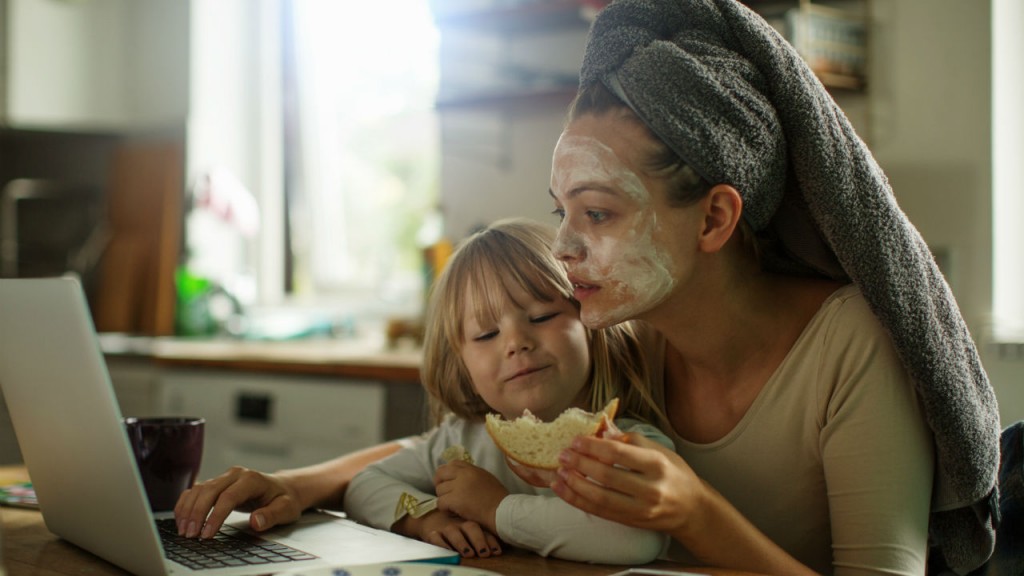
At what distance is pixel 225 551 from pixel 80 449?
0.17m

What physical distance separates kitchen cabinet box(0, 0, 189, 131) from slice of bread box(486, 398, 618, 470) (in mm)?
3080

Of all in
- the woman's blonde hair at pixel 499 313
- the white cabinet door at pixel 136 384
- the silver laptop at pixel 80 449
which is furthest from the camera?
the white cabinet door at pixel 136 384

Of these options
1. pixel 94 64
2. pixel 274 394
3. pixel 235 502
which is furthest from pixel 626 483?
pixel 94 64

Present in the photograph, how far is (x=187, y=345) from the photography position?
313 cm

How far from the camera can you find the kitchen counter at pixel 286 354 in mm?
2521

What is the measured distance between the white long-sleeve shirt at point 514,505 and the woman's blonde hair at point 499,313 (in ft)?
0.20

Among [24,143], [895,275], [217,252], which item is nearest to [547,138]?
[217,252]

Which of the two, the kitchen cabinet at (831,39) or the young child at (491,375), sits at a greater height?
the kitchen cabinet at (831,39)

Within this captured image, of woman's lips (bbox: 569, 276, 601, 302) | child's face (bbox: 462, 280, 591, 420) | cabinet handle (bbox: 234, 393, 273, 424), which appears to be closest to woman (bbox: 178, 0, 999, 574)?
woman's lips (bbox: 569, 276, 601, 302)

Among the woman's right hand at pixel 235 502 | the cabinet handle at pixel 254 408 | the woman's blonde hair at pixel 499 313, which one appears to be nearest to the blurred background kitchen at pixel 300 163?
the cabinet handle at pixel 254 408

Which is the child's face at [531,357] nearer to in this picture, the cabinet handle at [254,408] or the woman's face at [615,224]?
the woman's face at [615,224]

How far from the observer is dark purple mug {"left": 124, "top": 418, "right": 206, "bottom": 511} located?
1.11 m

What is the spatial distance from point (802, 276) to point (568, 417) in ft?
1.33

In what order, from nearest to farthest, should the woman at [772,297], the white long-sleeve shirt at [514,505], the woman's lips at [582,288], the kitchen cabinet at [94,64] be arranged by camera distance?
the white long-sleeve shirt at [514,505] < the woman at [772,297] < the woman's lips at [582,288] < the kitchen cabinet at [94,64]
